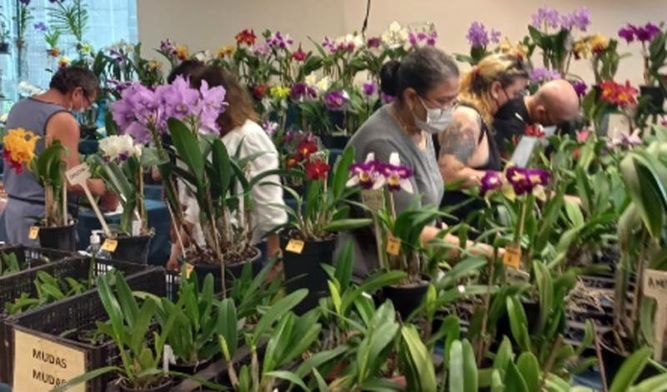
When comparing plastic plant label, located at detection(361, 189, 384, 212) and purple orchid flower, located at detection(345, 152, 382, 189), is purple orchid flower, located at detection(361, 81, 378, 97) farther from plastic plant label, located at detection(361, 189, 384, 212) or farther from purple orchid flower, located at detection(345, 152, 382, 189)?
purple orchid flower, located at detection(345, 152, 382, 189)

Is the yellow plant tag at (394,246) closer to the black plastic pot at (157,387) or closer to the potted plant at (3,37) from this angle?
the black plastic pot at (157,387)

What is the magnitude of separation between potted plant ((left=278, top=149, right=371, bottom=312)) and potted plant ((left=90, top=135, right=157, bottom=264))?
1.75ft

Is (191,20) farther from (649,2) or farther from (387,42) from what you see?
(649,2)

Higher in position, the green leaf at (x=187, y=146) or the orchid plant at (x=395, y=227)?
the green leaf at (x=187, y=146)

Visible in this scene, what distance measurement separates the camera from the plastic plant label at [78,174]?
202 cm

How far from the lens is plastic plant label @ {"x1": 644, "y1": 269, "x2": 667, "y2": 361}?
120 cm

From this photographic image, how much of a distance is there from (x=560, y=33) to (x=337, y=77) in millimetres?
1528

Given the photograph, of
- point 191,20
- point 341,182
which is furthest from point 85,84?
point 191,20

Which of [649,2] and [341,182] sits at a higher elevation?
[649,2]

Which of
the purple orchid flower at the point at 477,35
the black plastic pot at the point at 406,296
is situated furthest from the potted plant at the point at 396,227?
the purple orchid flower at the point at 477,35

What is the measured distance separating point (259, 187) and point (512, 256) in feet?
3.20

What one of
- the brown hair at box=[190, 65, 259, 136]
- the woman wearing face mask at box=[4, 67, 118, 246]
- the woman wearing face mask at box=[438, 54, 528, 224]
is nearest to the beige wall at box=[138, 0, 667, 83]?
the woman wearing face mask at box=[438, 54, 528, 224]

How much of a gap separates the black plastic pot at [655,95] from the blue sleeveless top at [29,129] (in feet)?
8.69

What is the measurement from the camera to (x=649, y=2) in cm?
506
